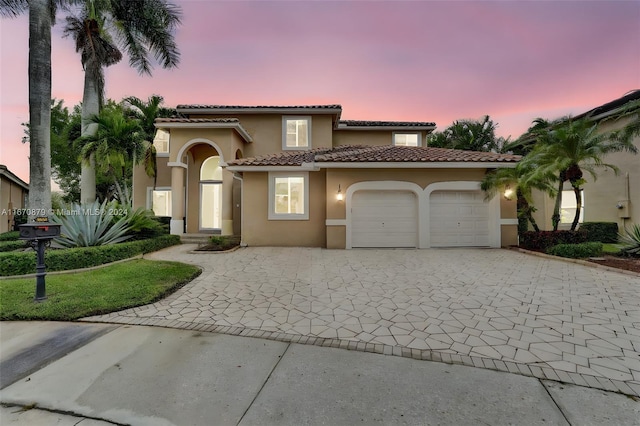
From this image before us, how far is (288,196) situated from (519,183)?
893 cm

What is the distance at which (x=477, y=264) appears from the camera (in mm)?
8328

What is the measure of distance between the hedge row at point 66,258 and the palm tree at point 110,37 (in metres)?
7.15

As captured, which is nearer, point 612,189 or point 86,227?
point 86,227

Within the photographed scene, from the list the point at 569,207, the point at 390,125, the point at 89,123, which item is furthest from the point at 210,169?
the point at 569,207

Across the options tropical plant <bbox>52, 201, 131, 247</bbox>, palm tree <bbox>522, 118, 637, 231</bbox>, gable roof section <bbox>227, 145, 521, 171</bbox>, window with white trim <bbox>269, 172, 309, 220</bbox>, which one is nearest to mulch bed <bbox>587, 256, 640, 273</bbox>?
palm tree <bbox>522, 118, 637, 231</bbox>

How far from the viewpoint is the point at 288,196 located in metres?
12.0

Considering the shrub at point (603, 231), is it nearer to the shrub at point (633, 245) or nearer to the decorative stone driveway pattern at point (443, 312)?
the shrub at point (633, 245)

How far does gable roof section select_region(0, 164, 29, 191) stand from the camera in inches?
605

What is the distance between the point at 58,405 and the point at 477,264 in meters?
9.26

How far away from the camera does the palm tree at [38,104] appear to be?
8656 millimetres

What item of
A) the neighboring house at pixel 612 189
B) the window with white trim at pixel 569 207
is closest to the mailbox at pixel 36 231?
the neighboring house at pixel 612 189

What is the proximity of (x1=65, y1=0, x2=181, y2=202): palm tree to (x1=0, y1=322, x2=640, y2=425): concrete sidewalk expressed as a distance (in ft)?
44.9

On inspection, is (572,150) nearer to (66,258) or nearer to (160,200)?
(66,258)

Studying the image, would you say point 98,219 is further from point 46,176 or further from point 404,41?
point 404,41
